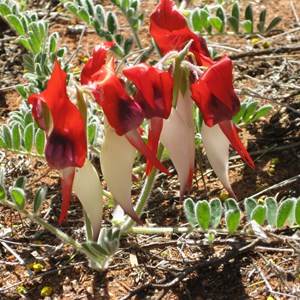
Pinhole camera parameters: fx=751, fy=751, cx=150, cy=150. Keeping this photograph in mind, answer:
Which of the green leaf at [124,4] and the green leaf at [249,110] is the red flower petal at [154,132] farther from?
the green leaf at [124,4]

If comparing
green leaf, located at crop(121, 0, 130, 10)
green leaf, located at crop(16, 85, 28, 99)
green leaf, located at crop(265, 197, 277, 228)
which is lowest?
green leaf, located at crop(265, 197, 277, 228)

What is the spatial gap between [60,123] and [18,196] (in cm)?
37

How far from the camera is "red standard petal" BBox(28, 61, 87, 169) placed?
144 centimetres

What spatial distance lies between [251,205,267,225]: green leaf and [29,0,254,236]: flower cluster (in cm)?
16

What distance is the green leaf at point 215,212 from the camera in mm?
1827

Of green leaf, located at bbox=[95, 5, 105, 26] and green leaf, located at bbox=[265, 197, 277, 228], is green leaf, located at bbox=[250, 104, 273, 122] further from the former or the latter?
green leaf, located at bbox=[95, 5, 105, 26]

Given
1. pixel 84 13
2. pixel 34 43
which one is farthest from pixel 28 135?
pixel 84 13

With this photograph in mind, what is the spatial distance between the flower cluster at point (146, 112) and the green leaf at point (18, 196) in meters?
0.20

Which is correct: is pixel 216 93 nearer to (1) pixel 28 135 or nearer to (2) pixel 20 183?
(2) pixel 20 183

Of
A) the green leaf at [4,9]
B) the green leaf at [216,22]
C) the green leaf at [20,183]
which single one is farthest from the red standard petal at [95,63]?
the green leaf at [4,9]

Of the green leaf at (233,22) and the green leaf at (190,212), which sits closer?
the green leaf at (190,212)

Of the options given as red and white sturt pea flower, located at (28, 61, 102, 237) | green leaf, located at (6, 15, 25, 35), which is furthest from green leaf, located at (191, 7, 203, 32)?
red and white sturt pea flower, located at (28, 61, 102, 237)

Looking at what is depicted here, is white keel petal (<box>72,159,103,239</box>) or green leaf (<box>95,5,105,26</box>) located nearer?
white keel petal (<box>72,159,103,239</box>)

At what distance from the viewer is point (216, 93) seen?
151cm
